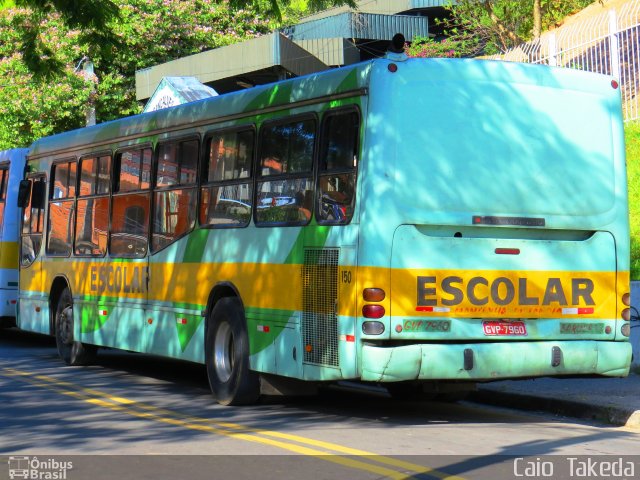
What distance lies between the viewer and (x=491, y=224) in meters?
9.88

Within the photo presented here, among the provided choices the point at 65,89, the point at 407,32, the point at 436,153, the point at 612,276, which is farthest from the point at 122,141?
the point at 407,32

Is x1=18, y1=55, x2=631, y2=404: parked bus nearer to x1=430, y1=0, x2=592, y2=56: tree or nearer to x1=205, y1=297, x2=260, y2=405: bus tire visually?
x1=205, y1=297, x2=260, y2=405: bus tire

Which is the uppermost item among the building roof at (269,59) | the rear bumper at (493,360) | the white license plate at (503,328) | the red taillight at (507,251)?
the building roof at (269,59)

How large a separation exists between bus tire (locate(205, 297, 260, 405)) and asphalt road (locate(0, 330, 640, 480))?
0.17 m

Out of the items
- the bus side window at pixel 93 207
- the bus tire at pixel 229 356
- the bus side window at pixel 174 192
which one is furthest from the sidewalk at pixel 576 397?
the bus side window at pixel 93 207

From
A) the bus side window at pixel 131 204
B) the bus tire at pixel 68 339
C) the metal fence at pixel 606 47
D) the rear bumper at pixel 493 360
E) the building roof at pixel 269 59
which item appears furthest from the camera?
the building roof at pixel 269 59

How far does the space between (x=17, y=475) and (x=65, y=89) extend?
29.1 metres

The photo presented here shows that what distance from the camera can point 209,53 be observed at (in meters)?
36.6

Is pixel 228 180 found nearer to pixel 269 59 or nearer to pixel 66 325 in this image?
pixel 66 325

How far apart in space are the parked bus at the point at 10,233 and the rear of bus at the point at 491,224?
1138 cm

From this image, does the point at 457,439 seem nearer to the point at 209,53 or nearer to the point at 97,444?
the point at 97,444

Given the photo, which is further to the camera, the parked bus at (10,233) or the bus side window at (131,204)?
the parked bus at (10,233)

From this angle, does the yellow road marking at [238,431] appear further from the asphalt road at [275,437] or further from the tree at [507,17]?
the tree at [507,17]

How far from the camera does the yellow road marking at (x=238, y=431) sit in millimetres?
7848
